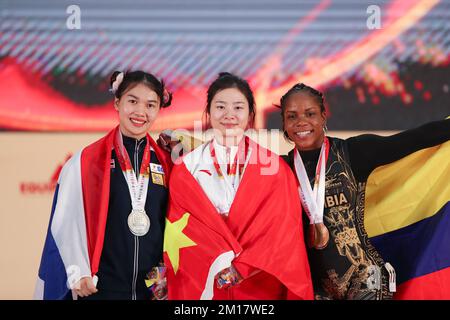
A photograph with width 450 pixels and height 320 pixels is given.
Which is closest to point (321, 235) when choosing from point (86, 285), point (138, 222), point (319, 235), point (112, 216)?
point (319, 235)

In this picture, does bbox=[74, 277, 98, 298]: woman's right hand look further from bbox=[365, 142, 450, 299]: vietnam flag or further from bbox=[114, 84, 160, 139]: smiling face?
bbox=[365, 142, 450, 299]: vietnam flag

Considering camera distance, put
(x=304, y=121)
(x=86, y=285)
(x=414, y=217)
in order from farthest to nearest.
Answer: (x=414, y=217) → (x=304, y=121) → (x=86, y=285)

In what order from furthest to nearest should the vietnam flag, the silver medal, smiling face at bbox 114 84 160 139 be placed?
the vietnam flag
smiling face at bbox 114 84 160 139
the silver medal

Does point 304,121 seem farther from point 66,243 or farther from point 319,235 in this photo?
point 66,243

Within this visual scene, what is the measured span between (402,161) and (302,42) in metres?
1.31

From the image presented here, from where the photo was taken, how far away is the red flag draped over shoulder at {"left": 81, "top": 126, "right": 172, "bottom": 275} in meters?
2.48

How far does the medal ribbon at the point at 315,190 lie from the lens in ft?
8.52

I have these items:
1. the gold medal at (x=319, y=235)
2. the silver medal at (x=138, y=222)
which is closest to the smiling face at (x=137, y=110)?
the silver medal at (x=138, y=222)

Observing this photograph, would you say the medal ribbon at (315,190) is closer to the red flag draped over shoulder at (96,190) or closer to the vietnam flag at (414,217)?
the vietnam flag at (414,217)

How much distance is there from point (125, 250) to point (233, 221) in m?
0.49

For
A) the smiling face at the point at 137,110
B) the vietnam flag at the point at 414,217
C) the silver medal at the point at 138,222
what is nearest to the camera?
the silver medal at the point at 138,222

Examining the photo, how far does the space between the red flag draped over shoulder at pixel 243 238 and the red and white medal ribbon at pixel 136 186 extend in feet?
0.39

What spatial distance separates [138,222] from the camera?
8.30ft

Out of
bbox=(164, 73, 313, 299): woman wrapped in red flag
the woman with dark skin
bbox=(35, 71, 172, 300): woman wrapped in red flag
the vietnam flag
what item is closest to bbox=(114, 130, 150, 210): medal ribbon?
bbox=(35, 71, 172, 300): woman wrapped in red flag
